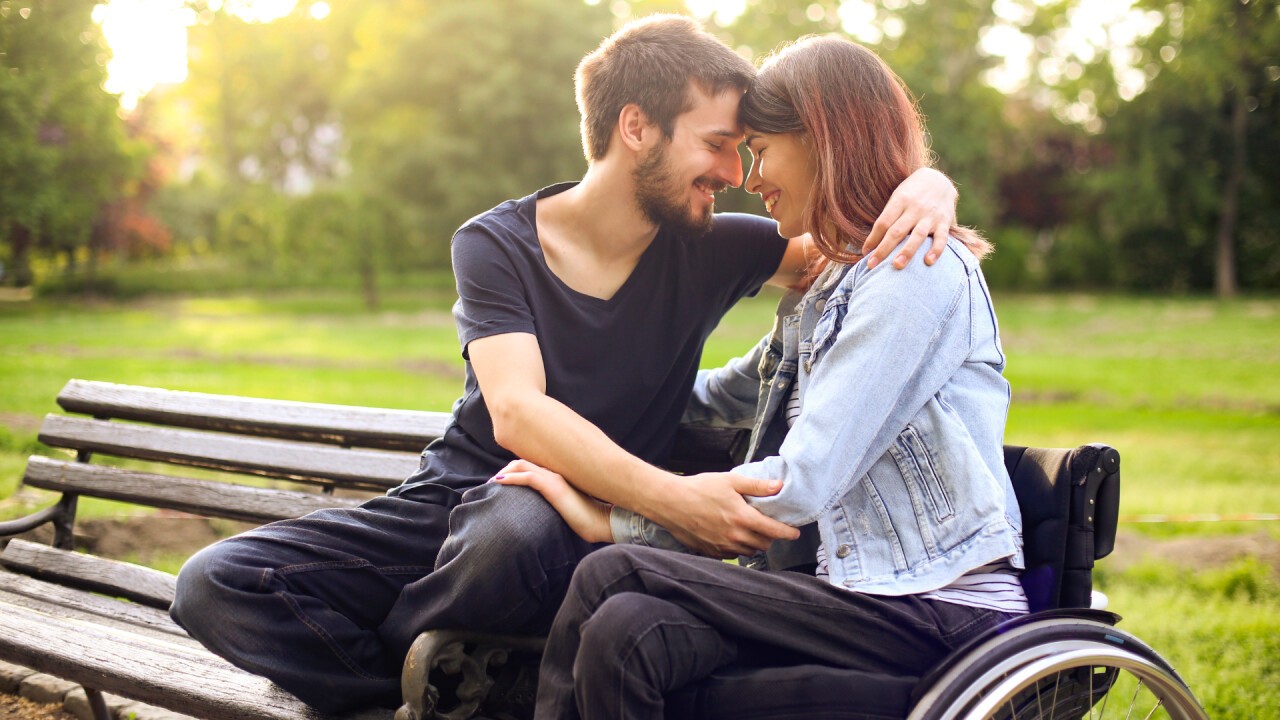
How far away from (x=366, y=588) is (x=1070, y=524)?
5.05ft

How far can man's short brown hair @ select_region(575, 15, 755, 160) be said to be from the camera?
2752 mm

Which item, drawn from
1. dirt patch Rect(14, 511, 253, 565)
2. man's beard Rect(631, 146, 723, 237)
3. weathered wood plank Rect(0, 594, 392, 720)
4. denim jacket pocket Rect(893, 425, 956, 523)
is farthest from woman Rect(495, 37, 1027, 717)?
dirt patch Rect(14, 511, 253, 565)

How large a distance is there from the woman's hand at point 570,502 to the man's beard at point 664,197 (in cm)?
82

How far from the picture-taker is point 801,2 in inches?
1328

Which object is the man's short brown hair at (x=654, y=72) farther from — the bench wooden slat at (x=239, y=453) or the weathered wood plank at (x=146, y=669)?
the weathered wood plank at (x=146, y=669)

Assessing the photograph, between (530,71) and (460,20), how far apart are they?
7.16 feet

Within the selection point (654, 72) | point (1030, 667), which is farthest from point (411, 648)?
point (654, 72)

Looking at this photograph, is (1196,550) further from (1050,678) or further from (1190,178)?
(1190,178)

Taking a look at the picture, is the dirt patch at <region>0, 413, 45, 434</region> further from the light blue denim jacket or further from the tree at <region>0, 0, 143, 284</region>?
the light blue denim jacket

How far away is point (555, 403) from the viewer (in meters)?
2.45

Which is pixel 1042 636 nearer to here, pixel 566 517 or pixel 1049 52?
pixel 566 517

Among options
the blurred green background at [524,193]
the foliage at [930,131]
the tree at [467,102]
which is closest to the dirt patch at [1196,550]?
the blurred green background at [524,193]

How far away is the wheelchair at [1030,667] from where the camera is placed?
188cm

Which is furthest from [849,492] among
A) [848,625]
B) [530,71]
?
[530,71]
